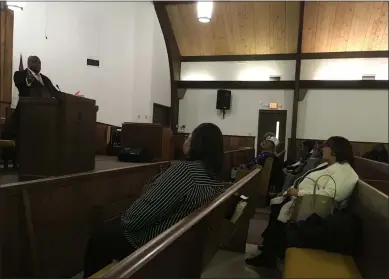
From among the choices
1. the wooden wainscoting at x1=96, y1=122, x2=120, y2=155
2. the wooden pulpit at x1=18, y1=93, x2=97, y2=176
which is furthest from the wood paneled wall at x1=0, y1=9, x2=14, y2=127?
the wooden pulpit at x1=18, y1=93, x2=97, y2=176

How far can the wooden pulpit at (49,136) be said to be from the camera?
2092 millimetres

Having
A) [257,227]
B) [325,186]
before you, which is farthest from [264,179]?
[325,186]

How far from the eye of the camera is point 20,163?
85.4 inches

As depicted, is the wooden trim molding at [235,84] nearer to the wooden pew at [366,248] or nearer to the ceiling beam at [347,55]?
the ceiling beam at [347,55]

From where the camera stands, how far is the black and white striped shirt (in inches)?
53.0

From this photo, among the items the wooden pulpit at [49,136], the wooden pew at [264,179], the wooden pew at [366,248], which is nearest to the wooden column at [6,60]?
the wooden pulpit at [49,136]

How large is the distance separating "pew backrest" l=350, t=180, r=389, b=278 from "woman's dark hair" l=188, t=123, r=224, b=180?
62 cm

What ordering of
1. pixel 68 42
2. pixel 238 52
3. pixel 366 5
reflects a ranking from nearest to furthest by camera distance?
pixel 366 5 → pixel 238 52 → pixel 68 42

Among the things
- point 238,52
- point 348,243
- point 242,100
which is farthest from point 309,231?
point 238,52

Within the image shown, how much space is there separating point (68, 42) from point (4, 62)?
1323 mm

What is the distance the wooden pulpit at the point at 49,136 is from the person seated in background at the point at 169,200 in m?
0.81

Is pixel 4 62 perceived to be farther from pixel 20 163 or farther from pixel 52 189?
pixel 52 189

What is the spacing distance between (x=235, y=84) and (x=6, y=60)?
142 inches

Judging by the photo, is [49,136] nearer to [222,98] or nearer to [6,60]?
[222,98]
